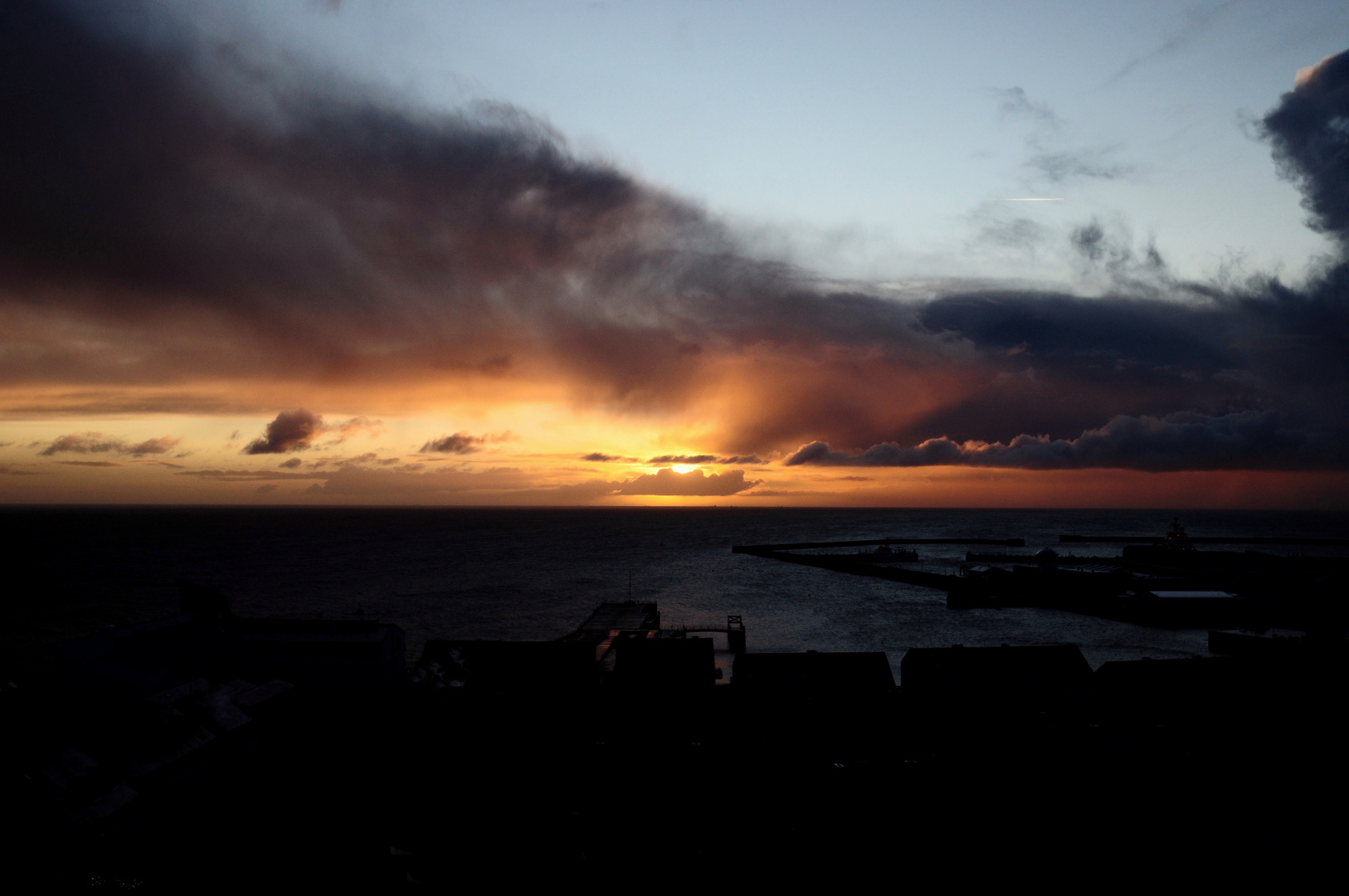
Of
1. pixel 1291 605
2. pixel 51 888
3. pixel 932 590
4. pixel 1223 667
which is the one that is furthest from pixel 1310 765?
pixel 932 590

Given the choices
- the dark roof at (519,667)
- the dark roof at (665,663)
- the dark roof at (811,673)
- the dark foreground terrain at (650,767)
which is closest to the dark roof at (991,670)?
the dark foreground terrain at (650,767)

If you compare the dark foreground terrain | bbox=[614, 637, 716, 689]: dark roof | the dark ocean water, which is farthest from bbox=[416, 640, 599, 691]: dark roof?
the dark ocean water

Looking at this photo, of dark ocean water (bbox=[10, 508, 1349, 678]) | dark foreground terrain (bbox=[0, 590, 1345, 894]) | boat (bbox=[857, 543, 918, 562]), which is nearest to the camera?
dark foreground terrain (bbox=[0, 590, 1345, 894])

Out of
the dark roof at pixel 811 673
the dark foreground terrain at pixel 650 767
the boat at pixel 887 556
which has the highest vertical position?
the dark roof at pixel 811 673

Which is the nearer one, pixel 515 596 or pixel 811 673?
pixel 811 673

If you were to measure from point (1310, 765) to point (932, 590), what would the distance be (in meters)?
79.3

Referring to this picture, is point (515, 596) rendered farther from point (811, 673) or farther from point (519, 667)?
point (811, 673)

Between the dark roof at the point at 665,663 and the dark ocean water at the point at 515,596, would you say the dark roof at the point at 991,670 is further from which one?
the dark ocean water at the point at 515,596

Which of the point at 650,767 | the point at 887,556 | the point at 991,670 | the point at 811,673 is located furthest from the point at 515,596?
the point at 887,556

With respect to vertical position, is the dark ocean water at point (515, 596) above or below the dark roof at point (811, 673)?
below

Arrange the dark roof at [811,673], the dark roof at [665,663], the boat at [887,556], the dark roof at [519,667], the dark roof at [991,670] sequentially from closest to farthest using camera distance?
the dark roof at [811,673] < the dark roof at [991,670] < the dark roof at [665,663] < the dark roof at [519,667] < the boat at [887,556]

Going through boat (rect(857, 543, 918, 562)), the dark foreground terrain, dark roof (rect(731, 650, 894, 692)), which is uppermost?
dark roof (rect(731, 650, 894, 692))

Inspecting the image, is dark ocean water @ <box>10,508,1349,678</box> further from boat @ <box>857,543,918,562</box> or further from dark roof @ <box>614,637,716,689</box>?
dark roof @ <box>614,637,716,689</box>

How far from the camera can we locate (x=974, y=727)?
31.6m
